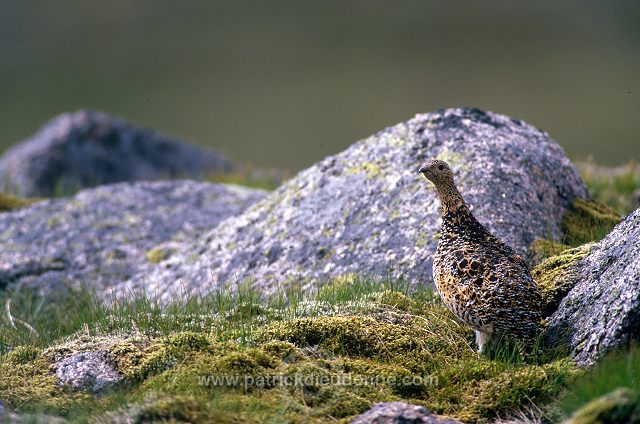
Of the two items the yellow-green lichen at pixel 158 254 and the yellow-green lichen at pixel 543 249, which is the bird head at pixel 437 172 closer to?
the yellow-green lichen at pixel 543 249

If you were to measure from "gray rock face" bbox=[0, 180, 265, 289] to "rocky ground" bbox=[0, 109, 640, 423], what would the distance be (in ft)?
0.14

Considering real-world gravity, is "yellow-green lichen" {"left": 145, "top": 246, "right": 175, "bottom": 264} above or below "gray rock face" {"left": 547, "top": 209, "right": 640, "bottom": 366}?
below

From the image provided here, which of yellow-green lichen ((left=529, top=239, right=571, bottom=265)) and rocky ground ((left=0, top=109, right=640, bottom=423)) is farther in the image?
yellow-green lichen ((left=529, top=239, right=571, bottom=265))

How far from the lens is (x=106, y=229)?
1254 cm

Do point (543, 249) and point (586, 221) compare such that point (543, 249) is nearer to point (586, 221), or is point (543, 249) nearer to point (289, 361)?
point (586, 221)

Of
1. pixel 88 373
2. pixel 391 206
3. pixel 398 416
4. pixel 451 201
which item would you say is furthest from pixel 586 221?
pixel 88 373

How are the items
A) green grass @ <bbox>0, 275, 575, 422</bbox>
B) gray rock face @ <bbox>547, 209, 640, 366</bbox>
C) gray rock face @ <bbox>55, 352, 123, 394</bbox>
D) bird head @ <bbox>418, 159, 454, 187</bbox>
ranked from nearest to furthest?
green grass @ <bbox>0, 275, 575, 422</bbox> < gray rock face @ <bbox>547, 209, 640, 366</bbox> < gray rock face @ <bbox>55, 352, 123, 394</bbox> < bird head @ <bbox>418, 159, 454, 187</bbox>

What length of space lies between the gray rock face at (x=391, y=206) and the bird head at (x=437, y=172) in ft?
4.58

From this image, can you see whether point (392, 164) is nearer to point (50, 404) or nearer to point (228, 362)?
point (228, 362)

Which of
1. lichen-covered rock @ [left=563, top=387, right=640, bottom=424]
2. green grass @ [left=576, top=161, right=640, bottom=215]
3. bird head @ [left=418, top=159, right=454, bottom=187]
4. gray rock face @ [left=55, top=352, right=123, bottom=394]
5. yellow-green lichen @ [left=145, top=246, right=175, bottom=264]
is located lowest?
gray rock face @ [left=55, top=352, right=123, bottom=394]

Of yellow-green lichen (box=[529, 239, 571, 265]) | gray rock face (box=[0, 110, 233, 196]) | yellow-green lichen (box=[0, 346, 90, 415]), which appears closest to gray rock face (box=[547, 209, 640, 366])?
yellow-green lichen (box=[529, 239, 571, 265])

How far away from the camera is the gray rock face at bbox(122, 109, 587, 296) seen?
27.5 feet

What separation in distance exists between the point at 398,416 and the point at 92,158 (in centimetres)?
1531

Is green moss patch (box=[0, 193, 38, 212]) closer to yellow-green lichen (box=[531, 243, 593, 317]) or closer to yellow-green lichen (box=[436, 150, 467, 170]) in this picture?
yellow-green lichen (box=[436, 150, 467, 170])
